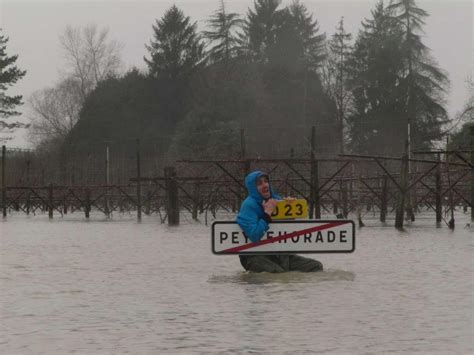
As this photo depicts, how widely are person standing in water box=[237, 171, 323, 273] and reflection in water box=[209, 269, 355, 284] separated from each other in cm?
14

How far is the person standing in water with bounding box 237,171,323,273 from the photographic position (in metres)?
16.7

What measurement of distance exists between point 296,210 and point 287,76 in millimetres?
69559

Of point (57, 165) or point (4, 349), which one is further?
point (57, 165)

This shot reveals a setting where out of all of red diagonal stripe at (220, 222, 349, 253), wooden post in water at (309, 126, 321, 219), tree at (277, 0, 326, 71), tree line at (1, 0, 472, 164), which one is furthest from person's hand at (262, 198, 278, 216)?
tree at (277, 0, 326, 71)

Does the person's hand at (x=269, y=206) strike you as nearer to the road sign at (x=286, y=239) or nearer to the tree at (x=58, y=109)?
the road sign at (x=286, y=239)

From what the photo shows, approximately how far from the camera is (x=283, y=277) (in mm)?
16312

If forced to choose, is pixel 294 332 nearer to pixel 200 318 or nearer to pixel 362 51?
pixel 200 318

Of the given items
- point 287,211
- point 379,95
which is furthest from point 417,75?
point 287,211

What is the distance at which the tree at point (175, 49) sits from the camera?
8412 centimetres

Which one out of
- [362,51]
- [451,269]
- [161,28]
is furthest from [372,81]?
[451,269]

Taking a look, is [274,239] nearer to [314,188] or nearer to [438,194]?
[438,194]

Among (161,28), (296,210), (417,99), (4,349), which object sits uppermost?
(161,28)

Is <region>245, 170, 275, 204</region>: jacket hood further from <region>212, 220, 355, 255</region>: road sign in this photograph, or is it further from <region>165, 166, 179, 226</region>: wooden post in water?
<region>165, 166, 179, 226</region>: wooden post in water

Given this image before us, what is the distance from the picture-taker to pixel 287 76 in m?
86.1
